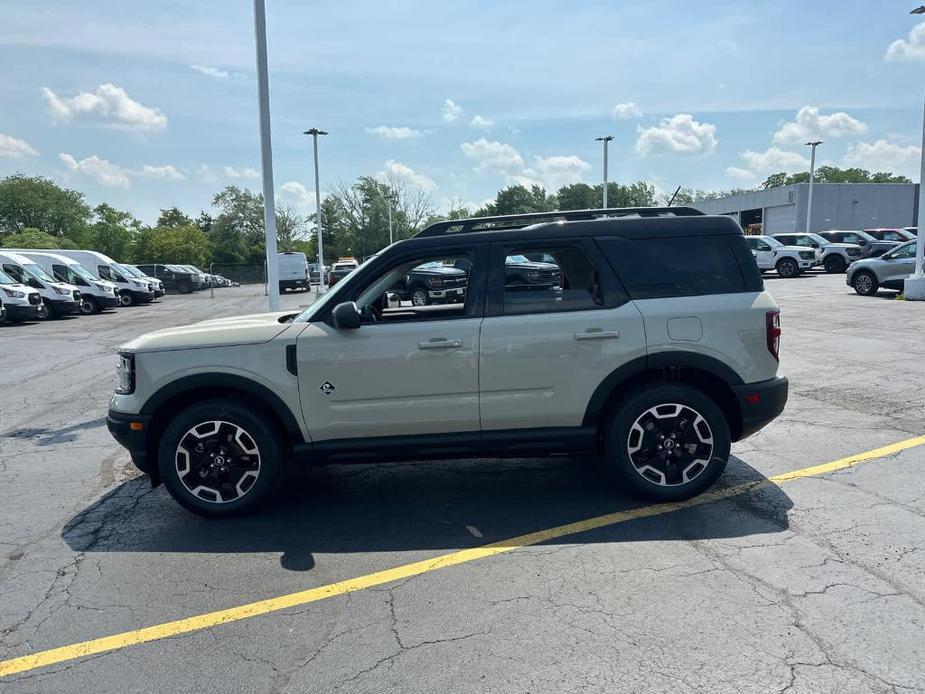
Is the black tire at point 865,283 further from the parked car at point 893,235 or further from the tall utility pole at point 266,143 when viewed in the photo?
the tall utility pole at point 266,143

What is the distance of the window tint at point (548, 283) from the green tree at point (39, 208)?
313 feet

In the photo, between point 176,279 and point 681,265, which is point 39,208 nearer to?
point 176,279

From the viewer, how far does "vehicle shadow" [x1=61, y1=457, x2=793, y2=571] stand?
4.23 m

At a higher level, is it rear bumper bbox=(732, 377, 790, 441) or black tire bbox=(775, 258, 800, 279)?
black tire bbox=(775, 258, 800, 279)

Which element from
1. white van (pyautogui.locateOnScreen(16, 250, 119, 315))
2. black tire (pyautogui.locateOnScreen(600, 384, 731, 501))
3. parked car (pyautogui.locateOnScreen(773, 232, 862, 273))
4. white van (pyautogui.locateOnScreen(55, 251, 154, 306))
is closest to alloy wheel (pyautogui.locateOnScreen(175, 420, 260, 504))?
black tire (pyautogui.locateOnScreen(600, 384, 731, 501))

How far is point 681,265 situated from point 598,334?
2.64 ft

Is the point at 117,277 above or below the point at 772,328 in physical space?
below

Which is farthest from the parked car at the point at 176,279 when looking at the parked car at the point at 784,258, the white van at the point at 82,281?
the parked car at the point at 784,258

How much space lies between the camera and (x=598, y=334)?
178 inches

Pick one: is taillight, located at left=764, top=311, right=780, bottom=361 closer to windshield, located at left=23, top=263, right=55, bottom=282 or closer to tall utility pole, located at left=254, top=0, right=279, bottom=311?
tall utility pole, located at left=254, top=0, right=279, bottom=311

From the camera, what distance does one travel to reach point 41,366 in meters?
11.8

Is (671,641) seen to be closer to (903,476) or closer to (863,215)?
(903,476)

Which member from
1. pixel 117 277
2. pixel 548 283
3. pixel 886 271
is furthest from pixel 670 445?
pixel 117 277

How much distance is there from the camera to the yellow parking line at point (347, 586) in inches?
121
